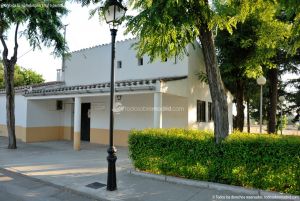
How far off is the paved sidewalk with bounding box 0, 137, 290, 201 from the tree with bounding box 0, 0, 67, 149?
3.23m

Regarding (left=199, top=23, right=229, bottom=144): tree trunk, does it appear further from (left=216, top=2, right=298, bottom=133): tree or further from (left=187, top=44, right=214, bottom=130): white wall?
(left=187, top=44, right=214, bottom=130): white wall

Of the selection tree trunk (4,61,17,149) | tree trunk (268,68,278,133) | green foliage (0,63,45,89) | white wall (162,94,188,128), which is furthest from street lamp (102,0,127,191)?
green foliage (0,63,45,89)

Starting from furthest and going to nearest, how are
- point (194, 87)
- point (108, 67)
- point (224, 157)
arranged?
point (108, 67)
point (194, 87)
point (224, 157)

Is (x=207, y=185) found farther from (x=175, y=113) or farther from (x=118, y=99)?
(x=118, y=99)

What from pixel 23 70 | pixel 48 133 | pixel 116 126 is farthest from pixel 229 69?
pixel 23 70

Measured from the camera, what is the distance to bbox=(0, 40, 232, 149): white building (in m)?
13.1

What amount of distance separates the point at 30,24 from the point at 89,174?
8.19 m

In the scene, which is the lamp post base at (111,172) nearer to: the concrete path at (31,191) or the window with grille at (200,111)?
the concrete path at (31,191)

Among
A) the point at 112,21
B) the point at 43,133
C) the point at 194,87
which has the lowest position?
the point at 43,133

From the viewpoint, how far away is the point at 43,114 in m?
17.9

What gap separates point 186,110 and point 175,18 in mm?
7981

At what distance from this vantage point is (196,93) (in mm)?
14594

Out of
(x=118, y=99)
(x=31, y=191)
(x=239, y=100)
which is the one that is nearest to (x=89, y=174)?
(x=31, y=191)

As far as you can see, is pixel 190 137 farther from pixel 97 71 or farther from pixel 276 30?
pixel 97 71
